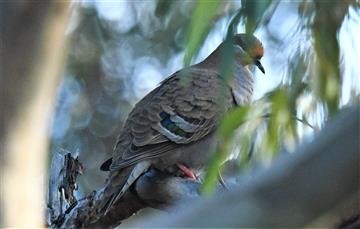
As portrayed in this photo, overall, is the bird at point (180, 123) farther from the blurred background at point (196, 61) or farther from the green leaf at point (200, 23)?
the green leaf at point (200, 23)

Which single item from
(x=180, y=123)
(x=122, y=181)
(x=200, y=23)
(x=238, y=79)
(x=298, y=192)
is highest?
(x=238, y=79)

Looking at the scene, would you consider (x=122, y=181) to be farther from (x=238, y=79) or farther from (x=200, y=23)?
(x=200, y=23)

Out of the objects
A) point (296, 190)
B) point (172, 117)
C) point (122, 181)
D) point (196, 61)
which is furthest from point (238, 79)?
point (296, 190)

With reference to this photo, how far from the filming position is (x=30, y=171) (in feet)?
3.20

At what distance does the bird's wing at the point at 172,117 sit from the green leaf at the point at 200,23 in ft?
5.23

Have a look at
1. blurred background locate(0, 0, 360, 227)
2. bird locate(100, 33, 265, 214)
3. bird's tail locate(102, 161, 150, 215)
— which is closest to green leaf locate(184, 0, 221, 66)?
blurred background locate(0, 0, 360, 227)

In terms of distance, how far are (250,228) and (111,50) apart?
5284 millimetres

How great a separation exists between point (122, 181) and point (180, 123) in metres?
0.51

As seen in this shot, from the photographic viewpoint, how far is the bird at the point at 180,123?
285 cm

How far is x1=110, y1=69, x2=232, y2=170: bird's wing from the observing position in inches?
115

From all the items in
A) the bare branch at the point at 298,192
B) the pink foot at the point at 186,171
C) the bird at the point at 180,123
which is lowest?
the bare branch at the point at 298,192

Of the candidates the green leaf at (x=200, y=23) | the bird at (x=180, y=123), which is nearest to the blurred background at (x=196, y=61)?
the green leaf at (x=200, y=23)

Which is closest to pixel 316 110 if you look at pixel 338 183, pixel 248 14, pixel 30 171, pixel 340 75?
pixel 340 75

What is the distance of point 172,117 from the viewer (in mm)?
3051
